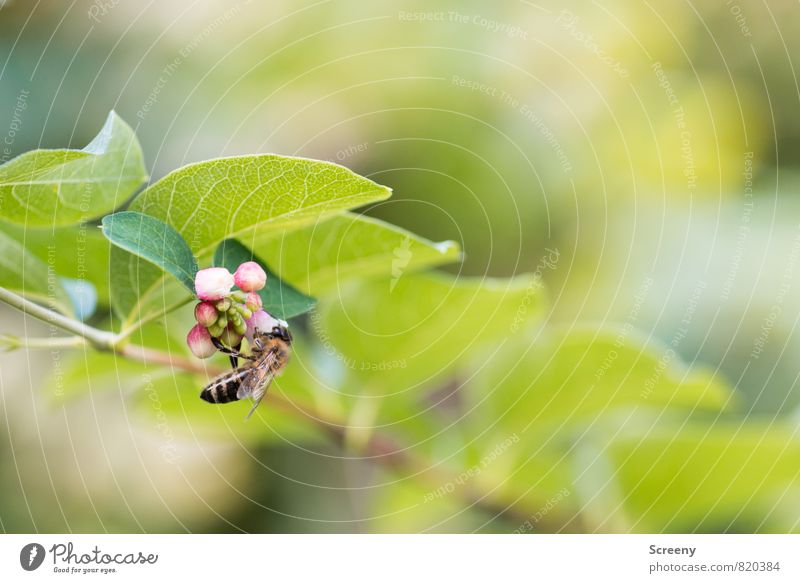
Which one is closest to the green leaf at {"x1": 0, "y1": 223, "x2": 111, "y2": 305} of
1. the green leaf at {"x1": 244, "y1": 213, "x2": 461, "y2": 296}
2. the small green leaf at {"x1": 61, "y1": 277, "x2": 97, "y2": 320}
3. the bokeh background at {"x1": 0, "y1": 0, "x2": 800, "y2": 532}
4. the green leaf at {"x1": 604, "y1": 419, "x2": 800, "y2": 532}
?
the small green leaf at {"x1": 61, "y1": 277, "x2": 97, "y2": 320}

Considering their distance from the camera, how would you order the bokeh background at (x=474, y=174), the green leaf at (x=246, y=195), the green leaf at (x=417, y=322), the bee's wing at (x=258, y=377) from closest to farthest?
the green leaf at (x=246, y=195) < the bee's wing at (x=258, y=377) < the green leaf at (x=417, y=322) < the bokeh background at (x=474, y=174)

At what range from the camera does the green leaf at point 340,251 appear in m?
0.60

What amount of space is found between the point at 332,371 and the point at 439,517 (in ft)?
0.73

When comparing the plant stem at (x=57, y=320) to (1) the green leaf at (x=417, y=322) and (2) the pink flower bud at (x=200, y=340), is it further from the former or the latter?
(1) the green leaf at (x=417, y=322)

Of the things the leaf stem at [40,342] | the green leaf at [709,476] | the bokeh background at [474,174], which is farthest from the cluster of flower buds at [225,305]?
the green leaf at [709,476]

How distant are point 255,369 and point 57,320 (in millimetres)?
141

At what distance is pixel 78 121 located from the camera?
3.65 ft

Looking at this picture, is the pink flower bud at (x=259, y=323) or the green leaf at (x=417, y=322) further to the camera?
the green leaf at (x=417, y=322)

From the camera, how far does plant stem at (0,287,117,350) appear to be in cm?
48
